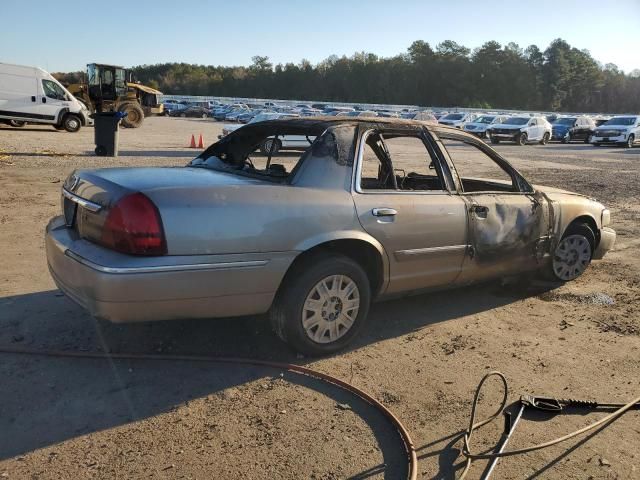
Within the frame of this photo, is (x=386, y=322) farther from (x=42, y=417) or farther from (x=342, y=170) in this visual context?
(x=42, y=417)

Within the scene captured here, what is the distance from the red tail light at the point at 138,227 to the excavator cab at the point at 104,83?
2828 centimetres

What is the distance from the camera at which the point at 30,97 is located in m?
22.4

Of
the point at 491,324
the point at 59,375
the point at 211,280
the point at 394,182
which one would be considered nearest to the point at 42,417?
the point at 59,375

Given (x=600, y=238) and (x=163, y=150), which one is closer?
(x=600, y=238)

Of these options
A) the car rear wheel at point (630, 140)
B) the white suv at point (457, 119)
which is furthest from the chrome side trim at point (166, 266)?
the white suv at point (457, 119)

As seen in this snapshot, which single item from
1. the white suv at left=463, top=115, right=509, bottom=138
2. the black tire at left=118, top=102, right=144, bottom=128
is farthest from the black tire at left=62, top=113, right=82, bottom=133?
the white suv at left=463, top=115, right=509, bottom=138

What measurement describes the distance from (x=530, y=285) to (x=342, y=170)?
2841 millimetres

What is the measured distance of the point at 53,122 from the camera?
2358cm

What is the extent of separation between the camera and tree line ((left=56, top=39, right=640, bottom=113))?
110 meters

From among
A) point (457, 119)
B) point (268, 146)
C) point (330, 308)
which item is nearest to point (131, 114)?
point (457, 119)

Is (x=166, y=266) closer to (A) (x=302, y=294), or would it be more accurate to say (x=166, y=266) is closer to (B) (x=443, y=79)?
(A) (x=302, y=294)

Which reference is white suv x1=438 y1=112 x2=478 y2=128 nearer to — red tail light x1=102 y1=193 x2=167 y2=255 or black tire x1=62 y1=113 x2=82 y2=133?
black tire x1=62 y1=113 x2=82 y2=133

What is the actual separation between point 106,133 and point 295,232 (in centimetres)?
1389

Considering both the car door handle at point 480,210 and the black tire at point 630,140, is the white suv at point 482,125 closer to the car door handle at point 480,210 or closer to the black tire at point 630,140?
the black tire at point 630,140
